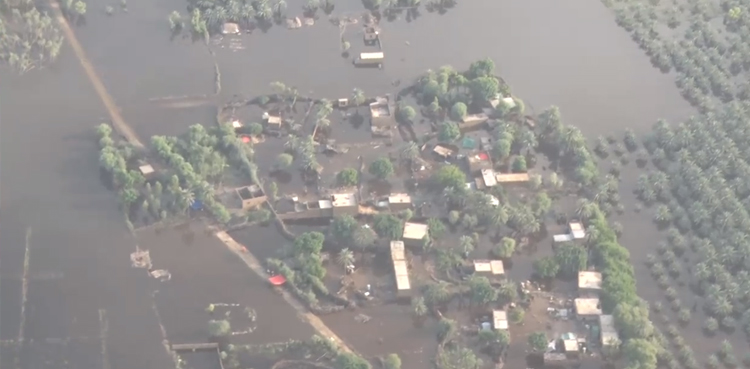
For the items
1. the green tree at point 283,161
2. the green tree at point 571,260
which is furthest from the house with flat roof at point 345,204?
the green tree at point 571,260

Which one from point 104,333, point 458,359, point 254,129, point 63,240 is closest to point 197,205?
point 254,129

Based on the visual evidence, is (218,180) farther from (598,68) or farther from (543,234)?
(598,68)

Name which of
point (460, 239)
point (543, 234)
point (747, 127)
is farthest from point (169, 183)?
point (747, 127)

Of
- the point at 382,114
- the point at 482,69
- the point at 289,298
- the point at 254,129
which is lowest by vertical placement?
the point at 289,298

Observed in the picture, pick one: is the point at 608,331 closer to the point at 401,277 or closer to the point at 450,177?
the point at 401,277

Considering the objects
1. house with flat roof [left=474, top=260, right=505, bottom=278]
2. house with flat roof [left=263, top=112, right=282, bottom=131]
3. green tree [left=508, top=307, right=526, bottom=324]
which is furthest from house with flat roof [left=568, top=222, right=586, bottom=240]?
house with flat roof [left=263, top=112, right=282, bottom=131]

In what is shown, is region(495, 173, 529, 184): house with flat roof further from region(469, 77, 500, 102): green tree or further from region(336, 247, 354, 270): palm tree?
region(336, 247, 354, 270): palm tree

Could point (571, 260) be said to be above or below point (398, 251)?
above
